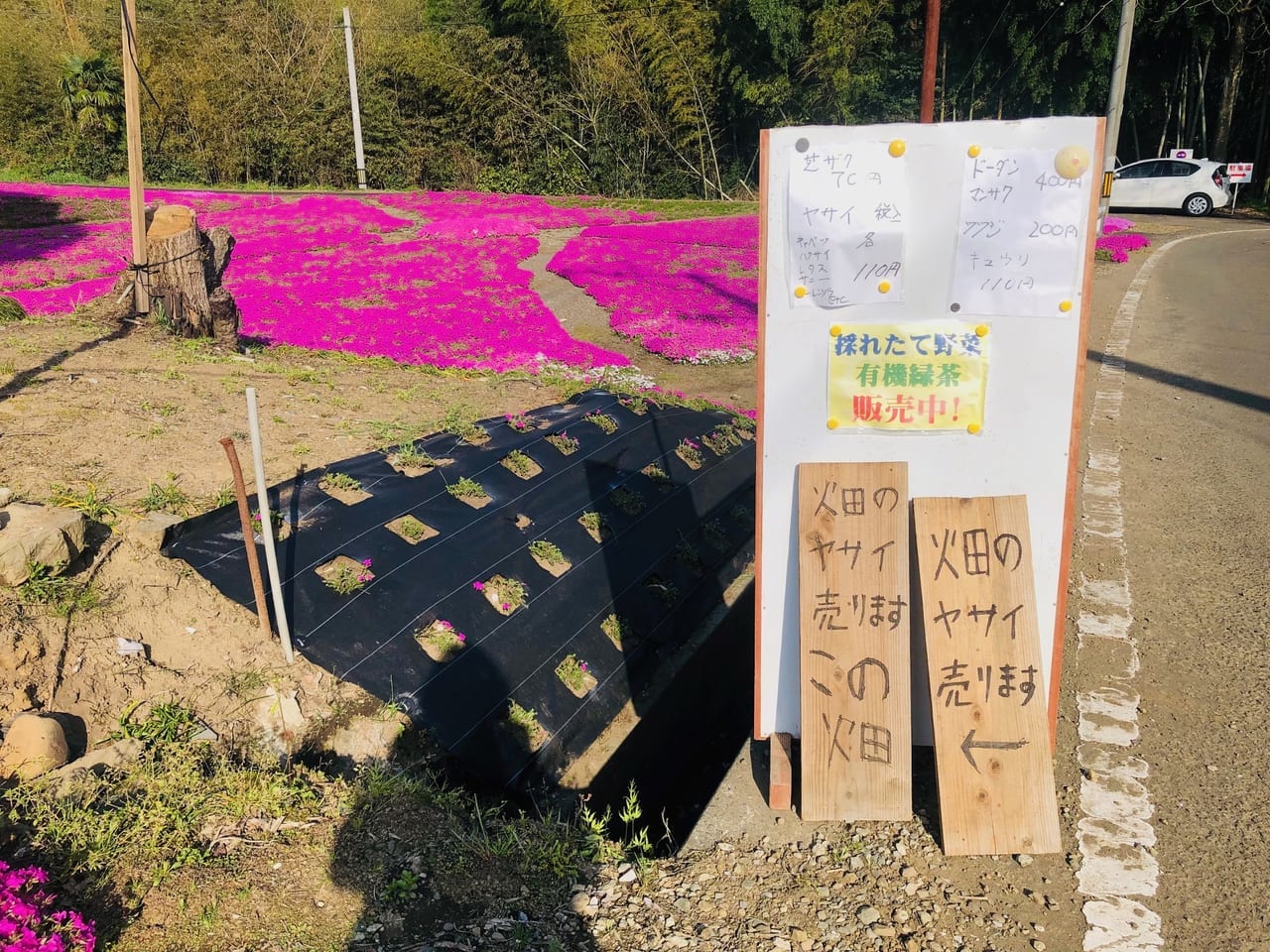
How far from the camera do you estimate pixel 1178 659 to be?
3.78m

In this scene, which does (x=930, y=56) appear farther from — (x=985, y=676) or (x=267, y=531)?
(x=267, y=531)

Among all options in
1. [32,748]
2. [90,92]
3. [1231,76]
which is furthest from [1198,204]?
[90,92]

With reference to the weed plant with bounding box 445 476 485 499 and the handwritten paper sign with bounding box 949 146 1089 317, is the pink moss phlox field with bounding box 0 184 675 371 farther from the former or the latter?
the handwritten paper sign with bounding box 949 146 1089 317

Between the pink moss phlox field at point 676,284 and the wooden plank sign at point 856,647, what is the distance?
744cm

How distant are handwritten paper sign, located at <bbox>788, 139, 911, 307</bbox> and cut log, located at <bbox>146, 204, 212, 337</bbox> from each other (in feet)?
21.8

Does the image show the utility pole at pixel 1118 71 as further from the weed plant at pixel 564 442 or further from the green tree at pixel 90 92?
the green tree at pixel 90 92

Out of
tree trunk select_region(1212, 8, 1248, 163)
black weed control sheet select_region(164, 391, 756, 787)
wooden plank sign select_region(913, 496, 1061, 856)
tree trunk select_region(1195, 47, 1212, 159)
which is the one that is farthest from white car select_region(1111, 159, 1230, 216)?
wooden plank sign select_region(913, 496, 1061, 856)

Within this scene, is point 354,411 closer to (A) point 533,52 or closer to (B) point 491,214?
(B) point 491,214

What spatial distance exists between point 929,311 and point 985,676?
1155 mm

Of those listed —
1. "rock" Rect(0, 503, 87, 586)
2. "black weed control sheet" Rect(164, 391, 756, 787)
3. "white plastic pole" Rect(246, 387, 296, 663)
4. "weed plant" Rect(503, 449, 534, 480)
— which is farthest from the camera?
"weed plant" Rect(503, 449, 534, 480)

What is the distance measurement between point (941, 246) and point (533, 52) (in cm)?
3499

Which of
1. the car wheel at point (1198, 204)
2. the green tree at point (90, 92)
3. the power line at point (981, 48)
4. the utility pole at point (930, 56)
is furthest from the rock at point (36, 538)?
the power line at point (981, 48)

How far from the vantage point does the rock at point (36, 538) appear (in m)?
3.41

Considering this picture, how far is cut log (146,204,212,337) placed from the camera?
758cm
